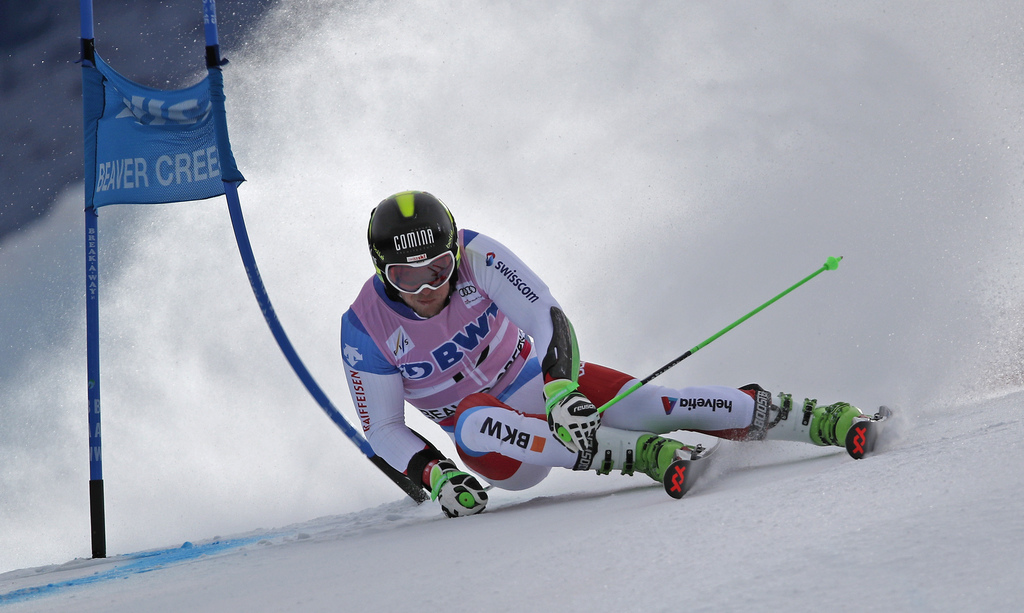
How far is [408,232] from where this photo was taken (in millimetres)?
3338

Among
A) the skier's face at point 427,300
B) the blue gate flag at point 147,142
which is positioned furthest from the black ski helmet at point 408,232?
the blue gate flag at point 147,142

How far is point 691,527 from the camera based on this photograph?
1.82 m

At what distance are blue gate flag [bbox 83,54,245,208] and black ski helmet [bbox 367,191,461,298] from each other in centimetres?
228

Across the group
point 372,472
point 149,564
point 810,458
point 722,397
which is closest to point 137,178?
point 149,564

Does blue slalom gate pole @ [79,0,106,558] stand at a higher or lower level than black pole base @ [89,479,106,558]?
higher

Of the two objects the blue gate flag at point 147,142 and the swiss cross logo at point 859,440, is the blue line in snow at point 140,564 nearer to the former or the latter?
the blue gate flag at point 147,142

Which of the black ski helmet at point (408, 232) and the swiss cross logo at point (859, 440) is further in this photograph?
the black ski helmet at point (408, 232)

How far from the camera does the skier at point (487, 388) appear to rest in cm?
316

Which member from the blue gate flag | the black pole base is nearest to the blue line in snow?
the black pole base

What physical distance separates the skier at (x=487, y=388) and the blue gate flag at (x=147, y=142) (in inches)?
88.8

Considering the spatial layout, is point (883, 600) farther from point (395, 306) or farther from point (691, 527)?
point (395, 306)

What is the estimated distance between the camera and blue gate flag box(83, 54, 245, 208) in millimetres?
5285

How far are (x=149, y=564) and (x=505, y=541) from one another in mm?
2344

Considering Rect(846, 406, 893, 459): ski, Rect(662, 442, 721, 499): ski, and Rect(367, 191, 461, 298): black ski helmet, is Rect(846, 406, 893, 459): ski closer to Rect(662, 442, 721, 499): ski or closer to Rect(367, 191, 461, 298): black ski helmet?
Rect(662, 442, 721, 499): ski
